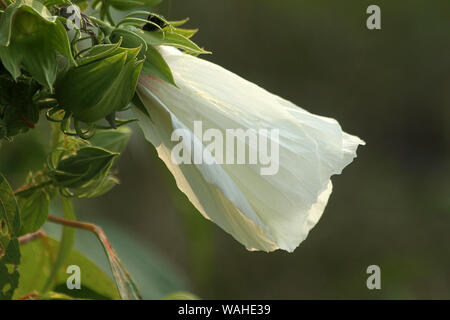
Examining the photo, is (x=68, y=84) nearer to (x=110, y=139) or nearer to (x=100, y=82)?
(x=100, y=82)

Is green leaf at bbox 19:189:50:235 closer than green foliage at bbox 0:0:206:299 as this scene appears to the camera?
No

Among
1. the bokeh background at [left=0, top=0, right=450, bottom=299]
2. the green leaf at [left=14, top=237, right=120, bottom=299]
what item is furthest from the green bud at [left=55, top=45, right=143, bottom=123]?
the bokeh background at [left=0, top=0, right=450, bottom=299]

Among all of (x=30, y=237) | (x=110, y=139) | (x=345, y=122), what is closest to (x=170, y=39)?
(x=110, y=139)

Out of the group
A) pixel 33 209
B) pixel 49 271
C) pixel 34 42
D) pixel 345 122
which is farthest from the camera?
pixel 345 122

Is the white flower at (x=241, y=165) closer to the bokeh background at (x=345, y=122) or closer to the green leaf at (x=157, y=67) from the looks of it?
the green leaf at (x=157, y=67)

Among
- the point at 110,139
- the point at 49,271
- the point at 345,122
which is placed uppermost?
the point at 110,139

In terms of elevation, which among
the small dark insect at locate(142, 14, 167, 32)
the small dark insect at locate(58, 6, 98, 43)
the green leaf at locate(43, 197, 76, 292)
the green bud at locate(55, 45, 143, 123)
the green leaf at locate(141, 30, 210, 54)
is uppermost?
the small dark insect at locate(58, 6, 98, 43)

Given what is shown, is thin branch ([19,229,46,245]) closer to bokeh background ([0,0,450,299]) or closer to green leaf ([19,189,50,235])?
green leaf ([19,189,50,235])
